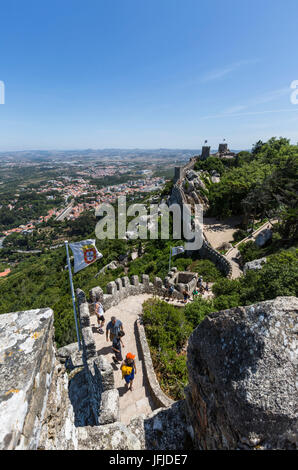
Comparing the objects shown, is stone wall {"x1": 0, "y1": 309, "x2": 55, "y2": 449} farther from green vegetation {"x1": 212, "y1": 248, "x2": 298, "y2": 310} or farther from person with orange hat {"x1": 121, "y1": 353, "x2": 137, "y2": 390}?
green vegetation {"x1": 212, "y1": 248, "x2": 298, "y2": 310}

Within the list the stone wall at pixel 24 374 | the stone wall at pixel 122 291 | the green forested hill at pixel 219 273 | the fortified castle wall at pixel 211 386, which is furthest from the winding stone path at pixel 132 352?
the stone wall at pixel 24 374

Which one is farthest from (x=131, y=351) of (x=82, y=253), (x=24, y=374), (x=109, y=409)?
(x=24, y=374)

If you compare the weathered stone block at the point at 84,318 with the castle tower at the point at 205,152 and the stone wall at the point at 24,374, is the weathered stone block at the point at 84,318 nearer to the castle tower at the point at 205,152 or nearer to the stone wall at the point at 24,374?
the stone wall at the point at 24,374

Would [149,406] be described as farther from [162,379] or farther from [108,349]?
[108,349]

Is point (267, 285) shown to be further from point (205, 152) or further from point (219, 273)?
point (205, 152)

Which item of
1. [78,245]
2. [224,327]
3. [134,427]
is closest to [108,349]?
[78,245]

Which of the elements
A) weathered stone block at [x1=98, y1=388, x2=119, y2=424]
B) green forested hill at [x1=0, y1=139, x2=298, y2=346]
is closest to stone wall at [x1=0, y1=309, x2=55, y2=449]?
weathered stone block at [x1=98, y1=388, x2=119, y2=424]
